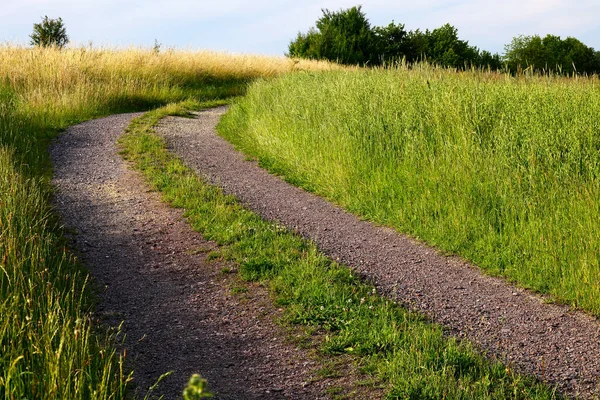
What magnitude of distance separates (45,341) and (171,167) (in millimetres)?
7547

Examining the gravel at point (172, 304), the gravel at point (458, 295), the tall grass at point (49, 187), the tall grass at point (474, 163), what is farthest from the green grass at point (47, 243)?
the tall grass at point (474, 163)

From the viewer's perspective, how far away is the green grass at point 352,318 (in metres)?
4.33

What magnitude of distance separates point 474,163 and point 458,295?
8.36 ft

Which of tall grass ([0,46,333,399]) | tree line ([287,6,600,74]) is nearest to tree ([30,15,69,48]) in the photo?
tall grass ([0,46,333,399])

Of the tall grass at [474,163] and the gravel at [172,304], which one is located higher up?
the tall grass at [474,163]

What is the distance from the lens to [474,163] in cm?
824

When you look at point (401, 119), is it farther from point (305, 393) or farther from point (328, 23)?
point (328, 23)

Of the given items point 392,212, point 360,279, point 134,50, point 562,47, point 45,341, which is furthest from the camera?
point 562,47

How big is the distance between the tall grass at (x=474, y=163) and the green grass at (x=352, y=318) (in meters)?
1.61

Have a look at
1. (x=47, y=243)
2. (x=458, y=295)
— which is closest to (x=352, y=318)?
(x=458, y=295)

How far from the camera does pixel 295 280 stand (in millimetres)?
6250

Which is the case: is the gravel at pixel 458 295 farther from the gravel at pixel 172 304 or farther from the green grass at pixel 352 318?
the gravel at pixel 172 304

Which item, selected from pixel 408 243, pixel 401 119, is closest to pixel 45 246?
pixel 408 243

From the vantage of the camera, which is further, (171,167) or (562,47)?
(562,47)
